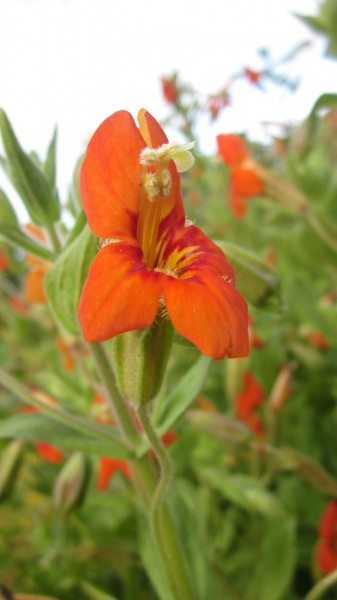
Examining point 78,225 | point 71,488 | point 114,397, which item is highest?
point 78,225

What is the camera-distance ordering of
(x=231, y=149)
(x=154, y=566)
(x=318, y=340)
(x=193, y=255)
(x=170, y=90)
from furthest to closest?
(x=170, y=90)
(x=231, y=149)
(x=318, y=340)
(x=154, y=566)
(x=193, y=255)

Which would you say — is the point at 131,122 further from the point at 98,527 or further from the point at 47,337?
the point at 47,337

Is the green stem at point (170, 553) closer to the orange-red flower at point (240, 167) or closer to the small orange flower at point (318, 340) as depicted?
the small orange flower at point (318, 340)

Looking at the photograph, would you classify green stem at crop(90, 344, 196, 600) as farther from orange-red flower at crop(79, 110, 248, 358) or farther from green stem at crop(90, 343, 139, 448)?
orange-red flower at crop(79, 110, 248, 358)

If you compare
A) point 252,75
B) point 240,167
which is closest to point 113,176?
point 240,167

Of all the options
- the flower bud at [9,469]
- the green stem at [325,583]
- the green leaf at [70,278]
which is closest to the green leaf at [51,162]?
the green leaf at [70,278]

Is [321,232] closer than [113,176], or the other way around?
[113,176]

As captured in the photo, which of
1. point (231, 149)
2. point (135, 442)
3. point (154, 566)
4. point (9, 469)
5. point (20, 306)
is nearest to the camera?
point (135, 442)

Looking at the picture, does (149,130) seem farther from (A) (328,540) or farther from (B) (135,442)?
(A) (328,540)
